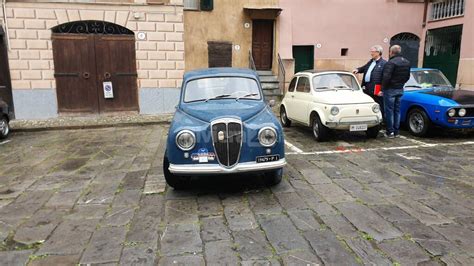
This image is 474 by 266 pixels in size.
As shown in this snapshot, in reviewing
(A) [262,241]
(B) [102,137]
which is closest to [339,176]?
(A) [262,241]

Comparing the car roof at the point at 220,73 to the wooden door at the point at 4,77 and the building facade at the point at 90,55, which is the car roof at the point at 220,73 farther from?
the wooden door at the point at 4,77

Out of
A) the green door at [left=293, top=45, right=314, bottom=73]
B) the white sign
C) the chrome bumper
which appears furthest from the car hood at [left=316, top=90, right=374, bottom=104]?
the green door at [left=293, top=45, right=314, bottom=73]

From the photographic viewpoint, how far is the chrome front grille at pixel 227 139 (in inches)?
177

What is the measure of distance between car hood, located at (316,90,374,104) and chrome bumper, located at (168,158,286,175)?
3541mm

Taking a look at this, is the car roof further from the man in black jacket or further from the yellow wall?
the yellow wall

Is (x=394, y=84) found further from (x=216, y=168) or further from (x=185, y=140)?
(x=185, y=140)

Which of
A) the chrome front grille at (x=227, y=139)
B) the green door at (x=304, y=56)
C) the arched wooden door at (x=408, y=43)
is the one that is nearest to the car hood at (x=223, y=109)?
the chrome front grille at (x=227, y=139)

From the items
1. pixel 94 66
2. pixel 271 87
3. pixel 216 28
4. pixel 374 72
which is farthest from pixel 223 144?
pixel 216 28

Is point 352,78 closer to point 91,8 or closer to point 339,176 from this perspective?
point 339,176

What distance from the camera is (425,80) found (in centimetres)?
900

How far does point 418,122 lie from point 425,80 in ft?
4.81

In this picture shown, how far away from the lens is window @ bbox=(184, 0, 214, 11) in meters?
14.5

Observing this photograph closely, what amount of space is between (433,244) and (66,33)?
468 inches

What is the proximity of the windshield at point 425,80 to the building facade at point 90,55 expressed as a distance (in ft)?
24.2
